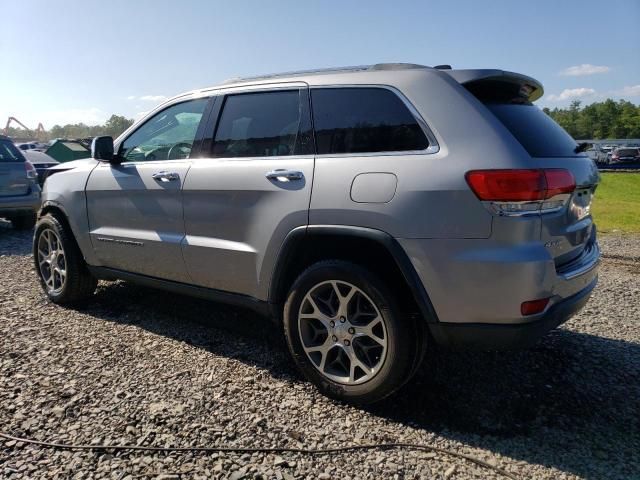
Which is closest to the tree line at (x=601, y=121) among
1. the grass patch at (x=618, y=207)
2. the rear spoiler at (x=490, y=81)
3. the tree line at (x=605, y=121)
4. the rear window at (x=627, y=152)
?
the tree line at (x=605, y=121)

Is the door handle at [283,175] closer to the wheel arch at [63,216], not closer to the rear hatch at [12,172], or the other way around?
the wheel arch at [63,216]

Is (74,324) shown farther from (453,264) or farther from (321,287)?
(453,264)

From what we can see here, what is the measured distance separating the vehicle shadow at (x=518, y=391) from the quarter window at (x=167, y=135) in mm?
1406

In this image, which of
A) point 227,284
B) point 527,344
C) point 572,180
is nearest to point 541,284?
point 527,344

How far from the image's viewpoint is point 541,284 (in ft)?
8.13

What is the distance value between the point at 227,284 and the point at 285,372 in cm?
71

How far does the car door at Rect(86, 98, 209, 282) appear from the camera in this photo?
3729 mm

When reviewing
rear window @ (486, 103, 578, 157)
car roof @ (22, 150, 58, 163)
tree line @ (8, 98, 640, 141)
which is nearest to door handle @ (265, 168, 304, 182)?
rear window @ (486, 103, 578, 157)

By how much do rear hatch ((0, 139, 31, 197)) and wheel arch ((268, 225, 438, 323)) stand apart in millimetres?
7407

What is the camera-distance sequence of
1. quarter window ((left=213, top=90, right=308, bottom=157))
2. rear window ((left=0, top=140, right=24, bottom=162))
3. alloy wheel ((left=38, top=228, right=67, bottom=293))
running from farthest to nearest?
rear window ((left=0, top=140, right=24, bottom=162)) → alloy wheel ((left=38, top=228, right=67, bottom=293)) → quarter window ((left=213, top=90, right=308, bottom=157))

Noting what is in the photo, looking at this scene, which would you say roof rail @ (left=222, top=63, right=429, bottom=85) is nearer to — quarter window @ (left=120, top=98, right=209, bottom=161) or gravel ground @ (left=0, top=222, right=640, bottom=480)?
quarter window @ (left=120, top=98, right=209, bottom=161)

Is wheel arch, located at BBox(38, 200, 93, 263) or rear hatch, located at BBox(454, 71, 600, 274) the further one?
wheel arch, located at BBox(38, 200, 93, 263)

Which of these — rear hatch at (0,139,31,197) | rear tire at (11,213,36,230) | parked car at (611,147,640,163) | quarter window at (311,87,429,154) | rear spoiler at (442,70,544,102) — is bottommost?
parked car at (611,147,640,163)

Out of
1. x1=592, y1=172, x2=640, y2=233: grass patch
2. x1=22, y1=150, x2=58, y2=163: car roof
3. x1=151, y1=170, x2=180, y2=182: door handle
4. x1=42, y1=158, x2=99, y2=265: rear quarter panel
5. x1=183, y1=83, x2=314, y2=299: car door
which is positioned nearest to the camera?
x1=183, y1=83, x2=314, y2=299: car door
